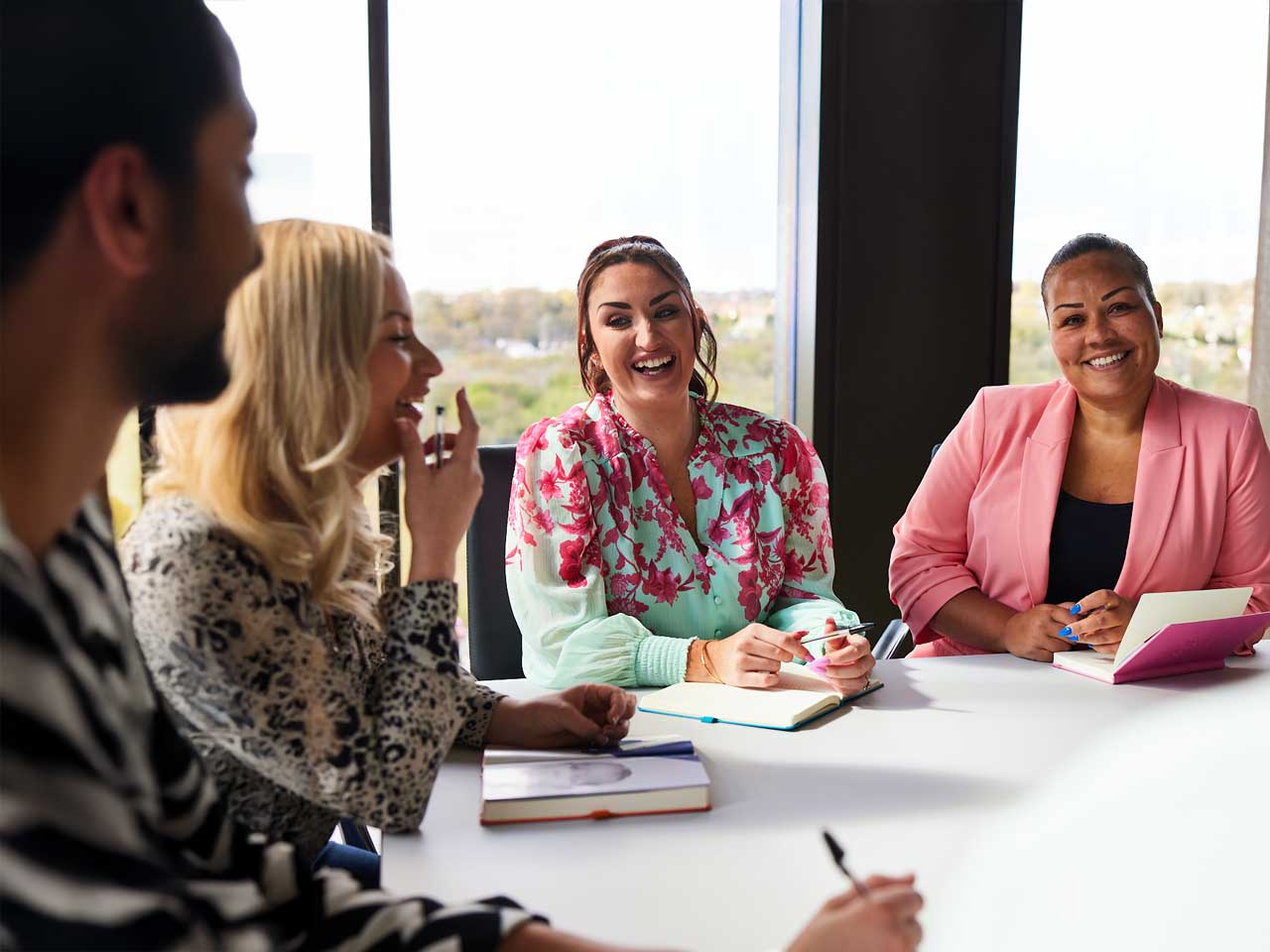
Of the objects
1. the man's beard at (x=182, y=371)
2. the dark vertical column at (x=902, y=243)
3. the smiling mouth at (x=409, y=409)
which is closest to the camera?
the man's beard at (x=182, y=371)

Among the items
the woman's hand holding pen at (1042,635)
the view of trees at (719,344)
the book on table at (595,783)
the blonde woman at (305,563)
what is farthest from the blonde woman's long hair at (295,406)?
the view of trees at (719,344)

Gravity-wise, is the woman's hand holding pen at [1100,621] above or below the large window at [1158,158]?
below

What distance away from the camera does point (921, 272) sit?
3.21 metres

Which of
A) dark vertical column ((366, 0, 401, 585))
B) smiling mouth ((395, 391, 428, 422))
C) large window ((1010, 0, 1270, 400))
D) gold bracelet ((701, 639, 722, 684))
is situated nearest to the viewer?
smiling mouth ((395, 391, 428, 422))

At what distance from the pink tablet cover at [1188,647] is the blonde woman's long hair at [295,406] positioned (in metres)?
1.17

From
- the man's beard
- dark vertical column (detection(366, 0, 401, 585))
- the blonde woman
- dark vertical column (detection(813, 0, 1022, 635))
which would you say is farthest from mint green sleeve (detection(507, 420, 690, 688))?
dark vertical column (detection(813, 0, 1022, 635))

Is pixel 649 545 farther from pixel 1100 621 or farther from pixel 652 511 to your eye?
pixel 1100 621

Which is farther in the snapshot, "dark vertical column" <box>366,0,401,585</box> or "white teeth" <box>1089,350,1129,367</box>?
"dark vertical column" <box>366,0,401,585</box>

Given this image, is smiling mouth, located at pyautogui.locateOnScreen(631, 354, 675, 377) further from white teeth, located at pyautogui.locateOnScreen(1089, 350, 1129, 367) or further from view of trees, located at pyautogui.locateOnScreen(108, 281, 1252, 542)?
white teeth, located at pyautogui.locateOnScreen(1089, 350, 1129, 367)

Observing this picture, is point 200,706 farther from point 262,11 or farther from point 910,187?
point 910,187

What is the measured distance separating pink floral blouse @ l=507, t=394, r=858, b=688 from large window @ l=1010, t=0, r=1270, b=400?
4.88 ft

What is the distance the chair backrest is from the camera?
2.02 m

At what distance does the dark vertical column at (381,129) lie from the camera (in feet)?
8.68

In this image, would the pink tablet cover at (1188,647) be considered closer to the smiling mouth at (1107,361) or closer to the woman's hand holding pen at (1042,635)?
the woman's hand holding pen at (1042,635)
